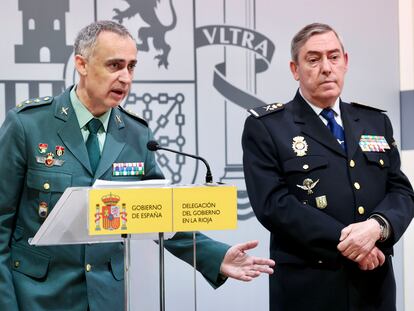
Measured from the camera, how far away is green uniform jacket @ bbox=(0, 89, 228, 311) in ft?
7.53

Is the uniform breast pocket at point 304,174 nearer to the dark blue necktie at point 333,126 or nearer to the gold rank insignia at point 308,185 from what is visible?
the gold rank insignia at point 308,185

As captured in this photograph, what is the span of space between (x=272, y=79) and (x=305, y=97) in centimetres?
116

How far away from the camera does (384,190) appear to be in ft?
8.67

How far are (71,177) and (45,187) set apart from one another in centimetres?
9

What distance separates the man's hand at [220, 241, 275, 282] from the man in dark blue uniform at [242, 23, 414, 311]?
0.36 meters

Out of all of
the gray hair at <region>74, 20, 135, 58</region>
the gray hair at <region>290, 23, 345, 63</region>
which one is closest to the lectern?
the gray hair at <region>74, 20, 135, 58</region>

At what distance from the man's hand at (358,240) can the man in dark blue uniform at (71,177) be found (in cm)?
44

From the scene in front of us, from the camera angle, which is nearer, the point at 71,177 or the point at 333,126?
the point at 71,177

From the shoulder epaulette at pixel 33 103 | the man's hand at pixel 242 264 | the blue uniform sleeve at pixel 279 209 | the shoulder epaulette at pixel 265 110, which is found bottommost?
the man's hand at pixel 242 264

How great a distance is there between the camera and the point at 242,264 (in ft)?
7.01

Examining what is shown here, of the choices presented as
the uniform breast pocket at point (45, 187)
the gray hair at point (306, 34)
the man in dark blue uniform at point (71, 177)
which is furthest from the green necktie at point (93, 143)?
the gray hair at point (306, 34)

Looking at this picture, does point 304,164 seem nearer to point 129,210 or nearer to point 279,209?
point 279,209

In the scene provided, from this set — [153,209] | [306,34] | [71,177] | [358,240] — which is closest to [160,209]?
[153,209]

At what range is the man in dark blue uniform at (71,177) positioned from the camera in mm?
2295
